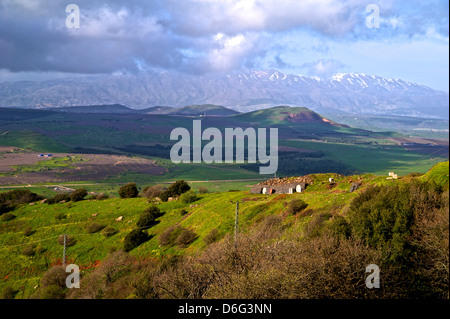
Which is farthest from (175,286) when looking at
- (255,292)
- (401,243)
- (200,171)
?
(200,171)

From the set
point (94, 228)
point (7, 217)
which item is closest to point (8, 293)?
point (94, 228)

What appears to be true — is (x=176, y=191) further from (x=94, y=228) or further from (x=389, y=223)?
(x=389, y=223)

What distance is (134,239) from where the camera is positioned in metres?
46.8

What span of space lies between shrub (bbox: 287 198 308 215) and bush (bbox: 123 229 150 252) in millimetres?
17864

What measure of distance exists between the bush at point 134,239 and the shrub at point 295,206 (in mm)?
17864

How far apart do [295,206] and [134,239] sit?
19358 millimetres

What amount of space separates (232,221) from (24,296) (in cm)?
2249

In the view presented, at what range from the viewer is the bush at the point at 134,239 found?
1810 inches

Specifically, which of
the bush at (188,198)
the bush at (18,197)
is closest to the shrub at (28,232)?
the bush at (18,197)

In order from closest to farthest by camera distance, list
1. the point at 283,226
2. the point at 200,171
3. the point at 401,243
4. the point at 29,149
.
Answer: the point at 401,243 < the point at 283,226 < the point at 200,171 < the point at 29,149

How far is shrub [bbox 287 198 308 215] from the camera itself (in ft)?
141

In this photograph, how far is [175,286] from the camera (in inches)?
997

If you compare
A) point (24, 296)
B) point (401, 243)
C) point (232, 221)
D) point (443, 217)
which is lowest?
point (24, 296)
